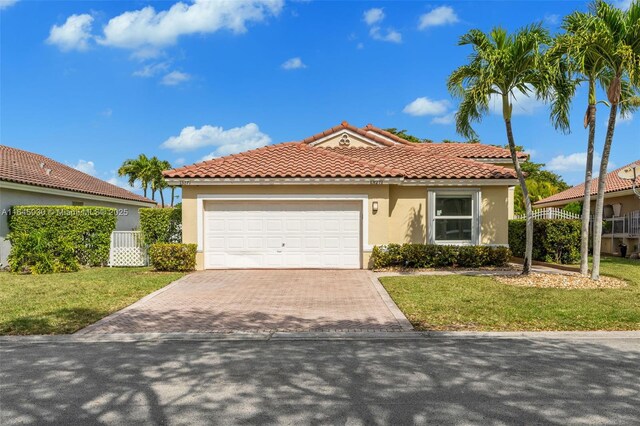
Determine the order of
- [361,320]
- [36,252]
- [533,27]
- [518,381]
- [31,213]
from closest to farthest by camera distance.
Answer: [518,381]
[361,320]
[533,27]
[36,252]
[31,213]

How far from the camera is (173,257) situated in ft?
46.2

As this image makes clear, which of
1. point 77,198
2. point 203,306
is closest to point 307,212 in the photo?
point 203,306

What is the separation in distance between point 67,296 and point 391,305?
280 inches

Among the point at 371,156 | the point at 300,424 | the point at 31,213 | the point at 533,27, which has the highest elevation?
the point at 533,27

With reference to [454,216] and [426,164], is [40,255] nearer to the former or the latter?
[426,164]

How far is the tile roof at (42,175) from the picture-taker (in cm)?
1735

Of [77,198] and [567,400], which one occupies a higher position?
[77,198]

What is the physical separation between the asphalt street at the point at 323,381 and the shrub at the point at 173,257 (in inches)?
300

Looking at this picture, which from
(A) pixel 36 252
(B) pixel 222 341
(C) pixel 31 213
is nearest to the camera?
(B) pixel 222 341

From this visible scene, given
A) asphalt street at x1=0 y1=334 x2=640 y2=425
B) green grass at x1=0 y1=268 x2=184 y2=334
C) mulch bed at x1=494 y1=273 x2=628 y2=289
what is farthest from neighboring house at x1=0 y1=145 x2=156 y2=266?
mulch bed at x1=494 y1=273 x2=628 y2=289

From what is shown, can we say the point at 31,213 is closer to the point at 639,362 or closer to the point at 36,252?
the point at 36,252

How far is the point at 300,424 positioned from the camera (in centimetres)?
379

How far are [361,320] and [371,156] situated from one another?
38.0 feet

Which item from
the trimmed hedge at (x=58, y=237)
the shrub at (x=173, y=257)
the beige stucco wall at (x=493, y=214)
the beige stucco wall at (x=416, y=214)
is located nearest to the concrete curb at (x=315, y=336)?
the shrub at (x=173, y=257)
